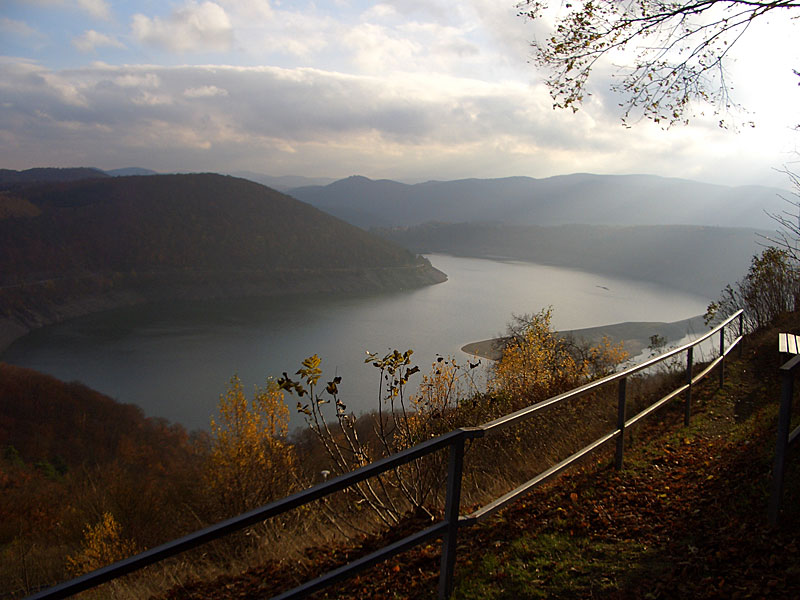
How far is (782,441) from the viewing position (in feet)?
7.27

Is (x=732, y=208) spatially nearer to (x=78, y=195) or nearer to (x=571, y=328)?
(x=571, y=328)

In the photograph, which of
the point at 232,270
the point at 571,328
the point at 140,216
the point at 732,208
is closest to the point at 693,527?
the point at 571,328

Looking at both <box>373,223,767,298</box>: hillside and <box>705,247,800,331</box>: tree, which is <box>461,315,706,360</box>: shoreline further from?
<box>705,247,800,331</box>: tree

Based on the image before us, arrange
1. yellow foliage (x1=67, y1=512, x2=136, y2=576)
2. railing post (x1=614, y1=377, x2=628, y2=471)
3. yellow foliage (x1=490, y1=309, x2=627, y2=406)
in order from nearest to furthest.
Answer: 1. railing post (x1=614, y1=377, x2=628, y2=471)
2. yellow foliage (x1=490, y1=309, x2=627, y2=406)
3. yellow foliage (x1=67, y1=512, x2=136, y2=576)

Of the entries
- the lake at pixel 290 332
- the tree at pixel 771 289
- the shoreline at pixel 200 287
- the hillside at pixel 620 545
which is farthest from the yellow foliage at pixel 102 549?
the shoreline at pixel 200 287

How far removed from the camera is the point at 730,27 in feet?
14.8

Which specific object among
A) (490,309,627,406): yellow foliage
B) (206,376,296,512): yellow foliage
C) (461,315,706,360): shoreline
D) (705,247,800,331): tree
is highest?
(705,247,800,331): tree

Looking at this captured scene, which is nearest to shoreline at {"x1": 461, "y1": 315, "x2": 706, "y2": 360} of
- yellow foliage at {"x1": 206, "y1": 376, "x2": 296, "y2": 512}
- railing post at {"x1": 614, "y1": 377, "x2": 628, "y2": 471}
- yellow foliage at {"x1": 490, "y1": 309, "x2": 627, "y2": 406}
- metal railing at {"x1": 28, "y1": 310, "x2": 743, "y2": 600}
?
yellow foliage at {"x1": 206, "y1": 376, "x2": 296, "y2": 512}

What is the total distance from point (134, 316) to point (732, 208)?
452ft

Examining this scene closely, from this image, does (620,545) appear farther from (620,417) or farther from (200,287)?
(200,287)

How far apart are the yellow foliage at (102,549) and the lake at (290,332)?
12.7 m

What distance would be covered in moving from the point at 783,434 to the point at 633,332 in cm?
4397

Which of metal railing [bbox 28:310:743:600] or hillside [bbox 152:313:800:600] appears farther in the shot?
hillside [bbox 152:313:800:600]

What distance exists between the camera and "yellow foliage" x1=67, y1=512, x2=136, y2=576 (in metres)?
13.5
